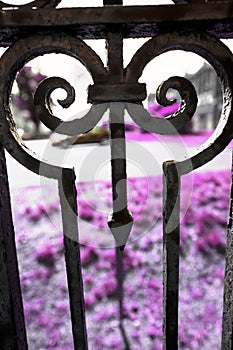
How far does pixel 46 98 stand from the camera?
54 cm

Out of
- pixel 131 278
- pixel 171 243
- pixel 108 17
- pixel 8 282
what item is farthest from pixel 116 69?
pixel 131 278

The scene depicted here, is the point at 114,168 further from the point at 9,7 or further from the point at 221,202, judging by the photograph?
the point at 221,202

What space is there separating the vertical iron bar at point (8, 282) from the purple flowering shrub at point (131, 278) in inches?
41.1

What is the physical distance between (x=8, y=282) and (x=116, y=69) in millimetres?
446

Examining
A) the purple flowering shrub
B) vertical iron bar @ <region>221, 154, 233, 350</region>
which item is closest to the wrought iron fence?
vertical iron bar @ <region>221, 154, 233, 350</region>

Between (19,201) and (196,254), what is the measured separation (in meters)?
1.56

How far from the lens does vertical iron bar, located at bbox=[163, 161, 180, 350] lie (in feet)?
1.94

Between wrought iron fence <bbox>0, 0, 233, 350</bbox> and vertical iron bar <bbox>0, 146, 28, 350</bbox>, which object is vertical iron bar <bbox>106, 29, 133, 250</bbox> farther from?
vertical iron bar <bbox>0, 146, 28, 350</bbox>

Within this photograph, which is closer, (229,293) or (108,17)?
(108,17)

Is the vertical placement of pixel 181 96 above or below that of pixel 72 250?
above

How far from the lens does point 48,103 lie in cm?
55

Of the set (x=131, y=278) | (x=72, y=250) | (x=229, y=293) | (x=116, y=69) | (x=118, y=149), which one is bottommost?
(x=131, y=278)

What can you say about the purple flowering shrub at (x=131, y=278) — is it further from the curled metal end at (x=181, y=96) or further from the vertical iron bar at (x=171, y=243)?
the curled metal end at (x=181, y=96)

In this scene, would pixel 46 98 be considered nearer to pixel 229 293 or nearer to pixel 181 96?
pixel 181 96
